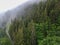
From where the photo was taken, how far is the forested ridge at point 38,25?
396cm

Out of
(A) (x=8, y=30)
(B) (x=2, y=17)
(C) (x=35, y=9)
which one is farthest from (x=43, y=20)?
(B) (x=2, y=17)

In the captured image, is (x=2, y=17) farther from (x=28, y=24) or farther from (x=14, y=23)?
(x=28, y=24)

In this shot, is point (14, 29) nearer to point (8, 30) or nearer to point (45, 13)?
point (8, 30)

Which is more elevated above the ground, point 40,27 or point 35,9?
point 35,9

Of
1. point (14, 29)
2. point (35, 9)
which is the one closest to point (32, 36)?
point (14, 29)

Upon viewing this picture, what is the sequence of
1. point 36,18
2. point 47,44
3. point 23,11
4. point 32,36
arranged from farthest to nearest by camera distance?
1. point 23,11
2. point 36,18
3. point 32,36
4. point 47,44

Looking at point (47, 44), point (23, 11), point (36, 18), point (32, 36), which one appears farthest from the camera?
Answer: point (23, 11)

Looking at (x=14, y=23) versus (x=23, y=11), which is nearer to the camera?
(x=14, y=23)

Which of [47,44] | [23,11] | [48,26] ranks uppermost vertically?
[23,11]

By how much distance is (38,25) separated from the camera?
422cm

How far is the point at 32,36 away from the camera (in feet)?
13.1

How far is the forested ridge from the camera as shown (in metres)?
3.96

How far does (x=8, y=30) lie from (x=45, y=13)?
0.86 metres

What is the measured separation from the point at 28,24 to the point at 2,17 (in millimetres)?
1221
